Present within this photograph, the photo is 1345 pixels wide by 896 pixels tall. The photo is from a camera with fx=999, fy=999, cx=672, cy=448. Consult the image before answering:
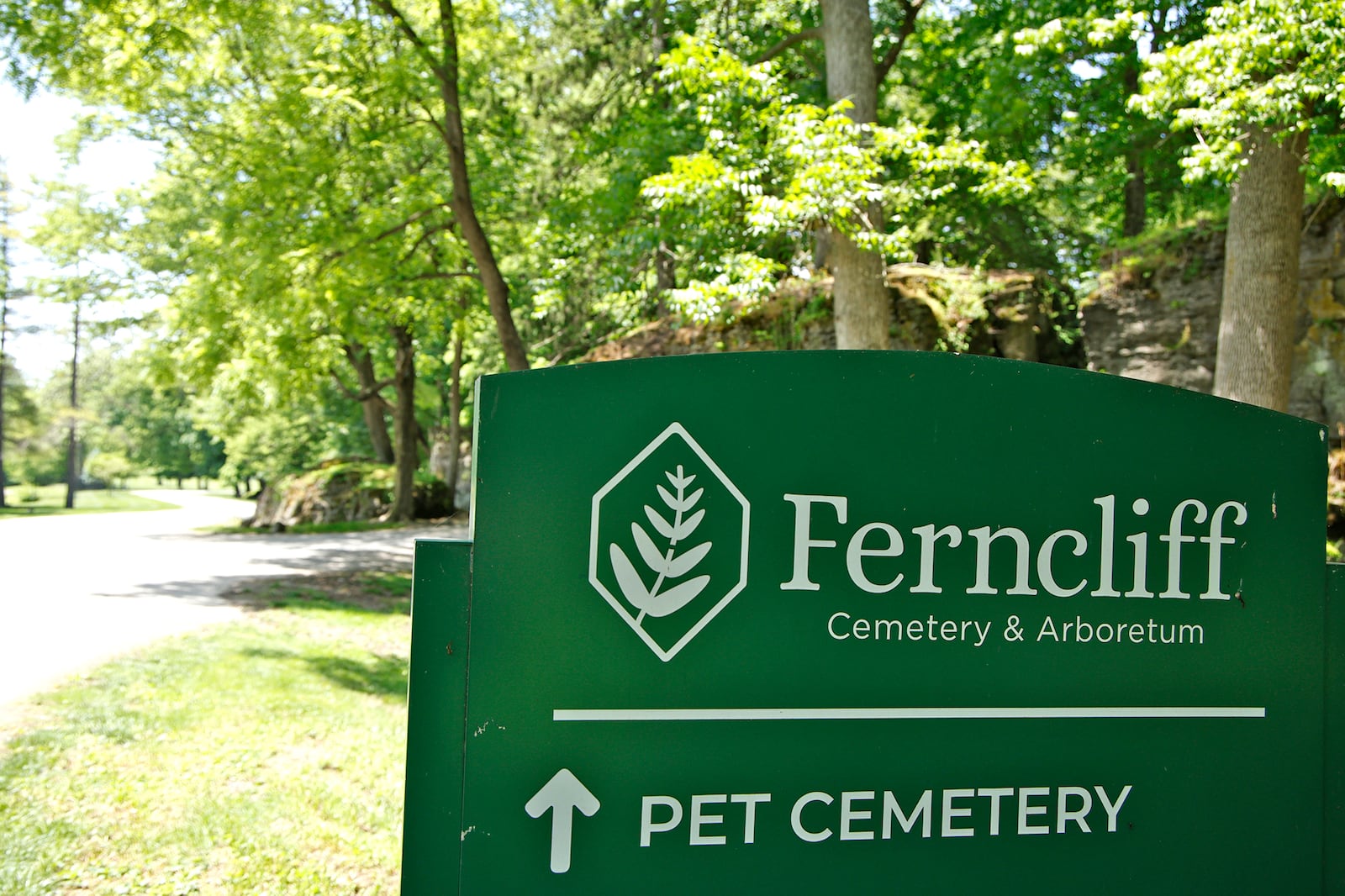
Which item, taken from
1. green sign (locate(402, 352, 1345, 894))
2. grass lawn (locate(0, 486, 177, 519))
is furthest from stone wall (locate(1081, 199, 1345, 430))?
grass lawn (locate(0, 486, 177, 519))

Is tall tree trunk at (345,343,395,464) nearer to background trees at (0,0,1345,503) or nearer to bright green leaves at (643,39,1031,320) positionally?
background trees at (0,0,1345,503)

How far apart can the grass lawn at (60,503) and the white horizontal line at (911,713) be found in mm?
38551

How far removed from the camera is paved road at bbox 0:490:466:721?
8820 millimetres

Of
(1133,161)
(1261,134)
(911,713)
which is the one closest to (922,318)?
(1261,134)

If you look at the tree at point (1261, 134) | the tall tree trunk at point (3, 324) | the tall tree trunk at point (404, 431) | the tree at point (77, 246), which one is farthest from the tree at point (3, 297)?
the tree at point (1261, 134)

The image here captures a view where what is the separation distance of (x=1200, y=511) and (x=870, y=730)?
1.14 metres

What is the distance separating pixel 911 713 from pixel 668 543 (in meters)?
0.79

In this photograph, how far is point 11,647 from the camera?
28.8 ft

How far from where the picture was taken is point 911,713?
261 cm

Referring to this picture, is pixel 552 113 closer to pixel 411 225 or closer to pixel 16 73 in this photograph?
pixel 411 225

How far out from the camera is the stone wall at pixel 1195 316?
10578 mm

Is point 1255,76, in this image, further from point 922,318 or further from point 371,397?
point 371,397

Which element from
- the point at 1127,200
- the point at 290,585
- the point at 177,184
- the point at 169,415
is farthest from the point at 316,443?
the point at 1127,200

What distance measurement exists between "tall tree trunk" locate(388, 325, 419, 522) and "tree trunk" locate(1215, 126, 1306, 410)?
18.3 meters
